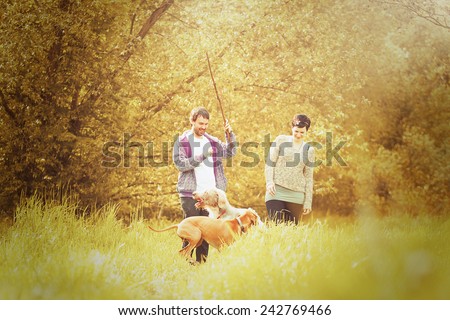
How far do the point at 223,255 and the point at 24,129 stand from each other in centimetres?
345

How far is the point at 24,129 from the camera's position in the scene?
26.3ft

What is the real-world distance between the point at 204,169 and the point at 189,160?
7.1 inches

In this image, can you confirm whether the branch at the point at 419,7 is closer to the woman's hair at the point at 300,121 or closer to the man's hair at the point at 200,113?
the woman's hair at the point at 300,121

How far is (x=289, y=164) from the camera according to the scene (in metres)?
6.16

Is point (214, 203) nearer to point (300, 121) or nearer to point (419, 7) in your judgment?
point (300, 121)

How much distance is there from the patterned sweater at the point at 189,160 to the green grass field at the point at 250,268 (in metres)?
0.67

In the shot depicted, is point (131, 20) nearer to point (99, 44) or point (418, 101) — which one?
point (99, 44)

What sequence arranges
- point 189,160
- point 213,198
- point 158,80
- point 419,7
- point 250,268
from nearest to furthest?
point 250,268, point 213,198, point 189,160, point 419,7, point 158,80

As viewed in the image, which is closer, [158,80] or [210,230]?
[210,230]

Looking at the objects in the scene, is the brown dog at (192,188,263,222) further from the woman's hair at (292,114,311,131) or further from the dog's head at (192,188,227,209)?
the woman's hair at (292,114,311,131)

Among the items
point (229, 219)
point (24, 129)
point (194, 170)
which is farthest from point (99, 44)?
point (229, 219)

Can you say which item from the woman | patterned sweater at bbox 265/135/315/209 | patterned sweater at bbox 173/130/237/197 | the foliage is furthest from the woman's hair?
the foliage

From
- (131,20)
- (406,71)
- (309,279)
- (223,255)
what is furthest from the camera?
(406,71)

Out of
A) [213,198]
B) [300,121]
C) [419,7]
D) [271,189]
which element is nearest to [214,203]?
[213,198]
